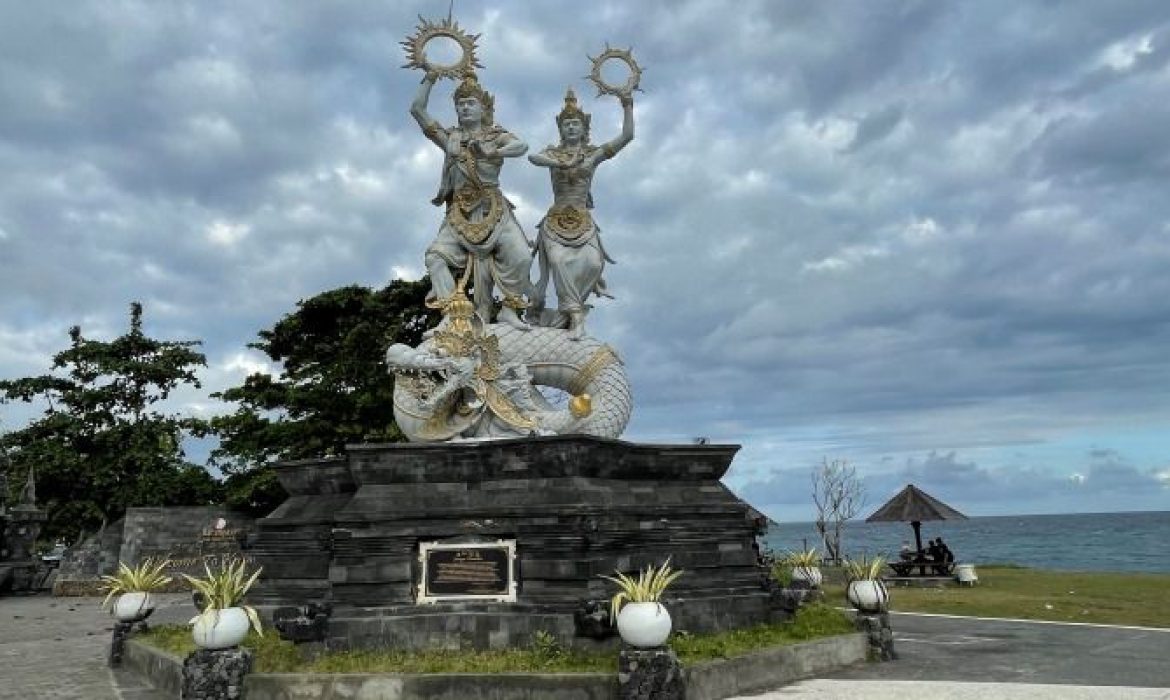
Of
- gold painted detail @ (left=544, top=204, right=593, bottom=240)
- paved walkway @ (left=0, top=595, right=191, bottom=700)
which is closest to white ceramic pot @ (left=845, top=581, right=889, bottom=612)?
gold painted detail @ (left=544, top=204, right=593, bottom=240)

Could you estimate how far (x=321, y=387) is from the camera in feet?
95.4

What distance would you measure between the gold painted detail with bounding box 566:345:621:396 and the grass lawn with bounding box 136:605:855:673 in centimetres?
388

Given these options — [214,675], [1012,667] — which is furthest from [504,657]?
[1012,667]

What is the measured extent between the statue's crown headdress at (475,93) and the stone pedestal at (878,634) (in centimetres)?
862

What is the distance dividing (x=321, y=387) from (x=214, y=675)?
72.2ft

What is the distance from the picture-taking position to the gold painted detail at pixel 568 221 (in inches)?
520

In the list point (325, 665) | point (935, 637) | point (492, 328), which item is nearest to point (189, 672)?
point (325, 665)

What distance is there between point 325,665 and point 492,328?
17.0 ft

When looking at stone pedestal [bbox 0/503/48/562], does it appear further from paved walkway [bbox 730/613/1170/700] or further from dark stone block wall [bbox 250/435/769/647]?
paved walkway [bbox 730/613/1170/700]

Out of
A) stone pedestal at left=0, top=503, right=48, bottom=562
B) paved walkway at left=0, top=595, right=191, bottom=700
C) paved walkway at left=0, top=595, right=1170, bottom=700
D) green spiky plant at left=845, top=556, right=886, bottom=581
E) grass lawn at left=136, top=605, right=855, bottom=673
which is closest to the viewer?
grass lawn at left=136, top=605, right=855, bottom=673

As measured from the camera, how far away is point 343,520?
31.7 ft

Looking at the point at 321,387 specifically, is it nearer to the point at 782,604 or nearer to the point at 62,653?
the point at 62,653

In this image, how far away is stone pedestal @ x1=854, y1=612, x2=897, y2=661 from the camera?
33.9 feet

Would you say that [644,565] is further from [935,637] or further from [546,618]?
[935,637]
